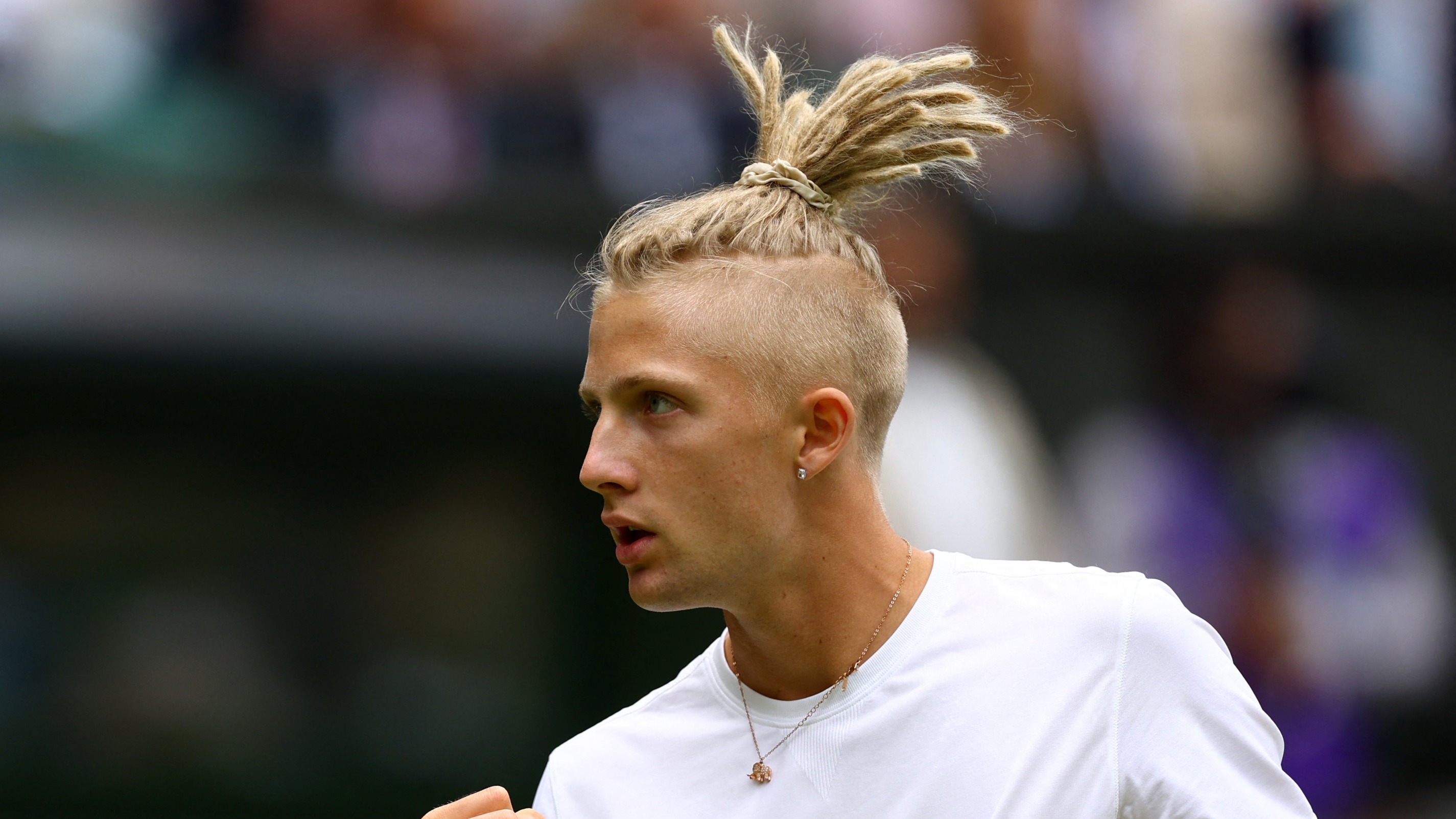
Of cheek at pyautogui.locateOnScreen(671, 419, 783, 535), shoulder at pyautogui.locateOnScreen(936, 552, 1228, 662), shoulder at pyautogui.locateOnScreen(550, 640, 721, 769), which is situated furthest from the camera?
shoulder at pyautogui.locateOnScreen(550, 640, 721, 769)

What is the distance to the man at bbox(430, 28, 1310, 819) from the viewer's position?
2398 millimetres

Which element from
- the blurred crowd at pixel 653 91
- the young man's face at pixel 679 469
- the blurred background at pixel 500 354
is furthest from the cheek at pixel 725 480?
the blurred crowd at pixel 653 91

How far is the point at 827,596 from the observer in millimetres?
2650

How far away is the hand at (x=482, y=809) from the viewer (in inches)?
95.3

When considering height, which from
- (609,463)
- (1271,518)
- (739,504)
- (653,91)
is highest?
(653,91)

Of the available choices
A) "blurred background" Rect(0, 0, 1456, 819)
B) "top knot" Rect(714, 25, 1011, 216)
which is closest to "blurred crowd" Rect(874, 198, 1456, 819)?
"blurred background" Rect(0, 0, 1456, 819)

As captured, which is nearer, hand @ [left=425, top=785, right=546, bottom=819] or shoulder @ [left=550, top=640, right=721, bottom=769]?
hand @ [left=425, top=785, right=546, bottom=819]

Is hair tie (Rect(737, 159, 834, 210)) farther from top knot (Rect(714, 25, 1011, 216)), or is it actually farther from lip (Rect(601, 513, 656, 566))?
lip (Rect(601, 513, 656, 566))

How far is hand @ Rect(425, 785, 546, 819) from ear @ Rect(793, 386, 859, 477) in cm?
70

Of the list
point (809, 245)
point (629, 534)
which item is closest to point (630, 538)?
point (629, 534)

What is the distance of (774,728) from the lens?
2584mm

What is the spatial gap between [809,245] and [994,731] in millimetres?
860

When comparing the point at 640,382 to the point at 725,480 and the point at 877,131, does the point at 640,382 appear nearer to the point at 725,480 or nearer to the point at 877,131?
the point at 725,480

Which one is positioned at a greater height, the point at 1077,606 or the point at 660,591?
the point at 660,591
